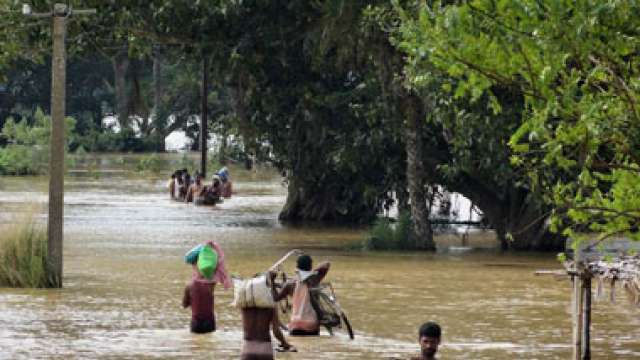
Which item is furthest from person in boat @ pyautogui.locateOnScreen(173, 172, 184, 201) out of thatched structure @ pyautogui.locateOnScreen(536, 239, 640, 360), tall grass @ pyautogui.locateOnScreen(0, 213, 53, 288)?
thatched structure @ pyautogui.locateOnScreen(536, 239, 640, 360)

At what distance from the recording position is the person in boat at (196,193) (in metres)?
49.7

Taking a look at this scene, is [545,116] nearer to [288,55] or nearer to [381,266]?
[381,266]

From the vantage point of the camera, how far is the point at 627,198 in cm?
1327

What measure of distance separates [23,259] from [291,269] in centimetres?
575

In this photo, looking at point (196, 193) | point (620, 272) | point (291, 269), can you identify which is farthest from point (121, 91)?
point (620, 272)

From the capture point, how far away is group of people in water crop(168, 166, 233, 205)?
4972 cm

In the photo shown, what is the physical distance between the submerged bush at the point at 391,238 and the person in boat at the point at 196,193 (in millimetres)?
15501

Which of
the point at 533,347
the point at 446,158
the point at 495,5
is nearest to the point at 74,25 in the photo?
the point at 446,158

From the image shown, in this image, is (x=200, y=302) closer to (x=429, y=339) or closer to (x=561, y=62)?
(x=429, y=339)

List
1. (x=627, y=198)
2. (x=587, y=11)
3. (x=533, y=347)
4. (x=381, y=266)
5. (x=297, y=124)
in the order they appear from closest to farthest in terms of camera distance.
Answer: (x=587, y=11) < (x=627, y=198) < (x=533, y=347) < (x=381, y=266) < (x=297, y=124)

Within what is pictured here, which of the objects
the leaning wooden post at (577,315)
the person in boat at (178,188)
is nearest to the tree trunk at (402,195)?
the person in boat at (178,188)

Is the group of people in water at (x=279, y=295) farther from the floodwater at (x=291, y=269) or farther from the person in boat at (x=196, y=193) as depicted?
the person in boat at (x=196, y=193)

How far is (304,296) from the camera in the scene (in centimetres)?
1892

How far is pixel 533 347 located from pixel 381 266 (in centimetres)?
1102
